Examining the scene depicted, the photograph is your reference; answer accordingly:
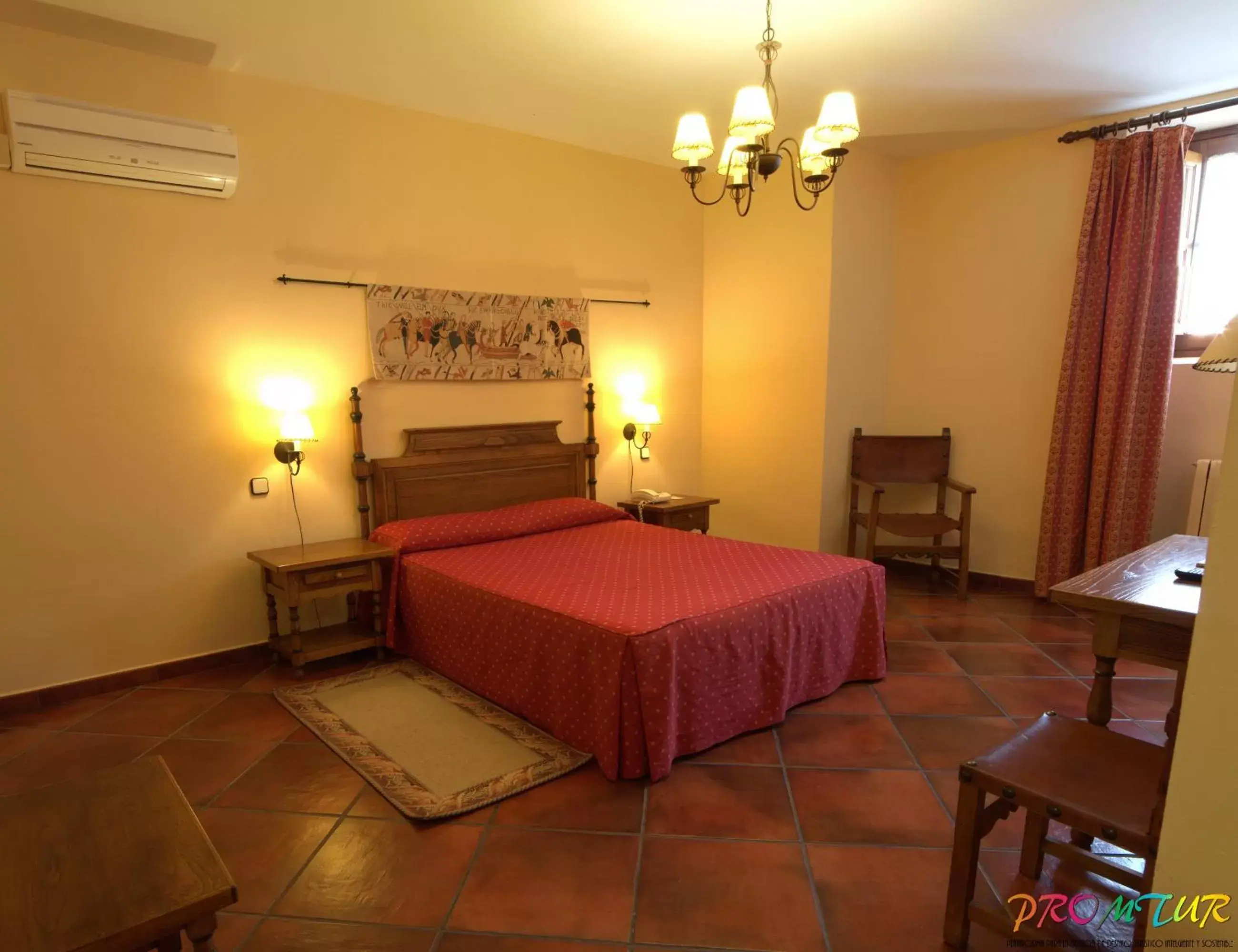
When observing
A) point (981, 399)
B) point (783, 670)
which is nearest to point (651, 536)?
point (783, 670)

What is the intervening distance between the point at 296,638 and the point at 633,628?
1.64 meters

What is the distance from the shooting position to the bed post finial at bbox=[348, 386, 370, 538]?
3352 mm

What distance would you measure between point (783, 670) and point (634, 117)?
2.77 metres

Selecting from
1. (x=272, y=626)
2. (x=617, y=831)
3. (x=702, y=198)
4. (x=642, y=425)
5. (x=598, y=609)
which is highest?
(x=702, y=198)

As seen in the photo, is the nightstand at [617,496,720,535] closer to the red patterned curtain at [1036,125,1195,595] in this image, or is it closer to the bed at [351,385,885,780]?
the bed at [351,385,885,780]

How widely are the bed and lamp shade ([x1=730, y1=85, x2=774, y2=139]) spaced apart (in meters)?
1.54

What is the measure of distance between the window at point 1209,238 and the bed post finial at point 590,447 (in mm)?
3081

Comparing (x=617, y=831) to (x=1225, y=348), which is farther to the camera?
(x=617, y=831)

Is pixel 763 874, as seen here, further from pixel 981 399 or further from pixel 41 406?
pixel 981 399

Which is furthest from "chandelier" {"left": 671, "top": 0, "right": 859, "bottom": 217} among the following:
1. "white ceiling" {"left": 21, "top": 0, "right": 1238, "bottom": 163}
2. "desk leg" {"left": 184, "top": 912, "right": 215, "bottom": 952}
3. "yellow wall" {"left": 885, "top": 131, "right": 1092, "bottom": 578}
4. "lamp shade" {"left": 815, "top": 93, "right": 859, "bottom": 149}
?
"desk leg" {"left": 184, "top": 912, "right": 215, "bottom": 952}

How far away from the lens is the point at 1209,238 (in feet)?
11.4

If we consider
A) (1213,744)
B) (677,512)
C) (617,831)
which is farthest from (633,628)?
(677,512)

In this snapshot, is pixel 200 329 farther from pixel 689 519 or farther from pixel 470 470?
pixel 689 519

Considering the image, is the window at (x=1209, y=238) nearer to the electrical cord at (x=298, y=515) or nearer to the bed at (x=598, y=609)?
the bed at (x=598, y=609)
